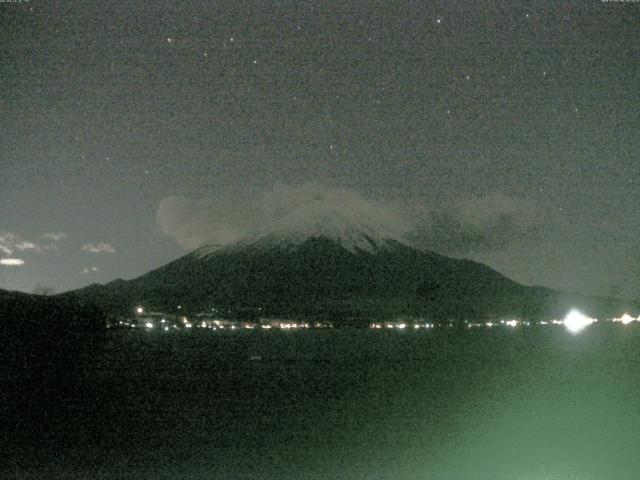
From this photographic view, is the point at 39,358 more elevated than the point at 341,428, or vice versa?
the point at 39,358

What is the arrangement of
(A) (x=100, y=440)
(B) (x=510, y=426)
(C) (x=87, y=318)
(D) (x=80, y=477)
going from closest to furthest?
(D) (x=80, y=477)
(A) (x=100, y=440)
(B) (x=510, y=426)
(C) (x=87, y=318)

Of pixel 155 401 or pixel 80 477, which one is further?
Result: pixel 155 401

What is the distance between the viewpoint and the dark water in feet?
41.0

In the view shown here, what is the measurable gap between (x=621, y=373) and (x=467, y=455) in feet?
60.0

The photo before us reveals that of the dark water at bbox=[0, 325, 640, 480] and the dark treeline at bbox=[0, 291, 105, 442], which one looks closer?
the dark water at bbox=[0, 325, 640, 480]

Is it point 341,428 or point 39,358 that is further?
point 39,358

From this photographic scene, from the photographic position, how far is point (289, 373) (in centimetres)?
3344

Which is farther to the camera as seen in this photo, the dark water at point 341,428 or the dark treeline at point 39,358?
the dark treeline at point 39,358

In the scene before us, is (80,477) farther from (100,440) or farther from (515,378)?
(515,378)

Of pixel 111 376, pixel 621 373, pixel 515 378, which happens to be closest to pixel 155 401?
pixel 111 376

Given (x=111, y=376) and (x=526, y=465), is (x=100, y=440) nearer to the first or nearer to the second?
(x=526, y=465)

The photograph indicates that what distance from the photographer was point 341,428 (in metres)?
16.9

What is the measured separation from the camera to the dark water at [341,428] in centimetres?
1250

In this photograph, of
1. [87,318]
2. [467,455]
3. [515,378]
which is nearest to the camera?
[467,455]
